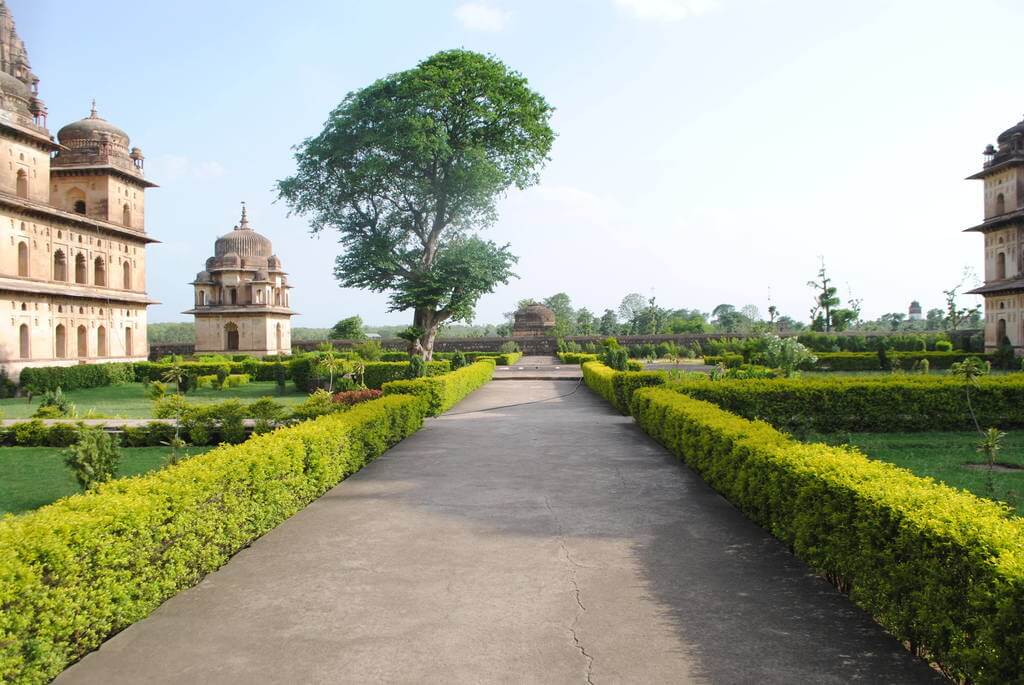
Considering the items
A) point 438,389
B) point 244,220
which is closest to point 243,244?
point 244,220

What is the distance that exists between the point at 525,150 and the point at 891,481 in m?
28.0

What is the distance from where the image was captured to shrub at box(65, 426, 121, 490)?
7973 mm

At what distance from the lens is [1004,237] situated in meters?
37.6

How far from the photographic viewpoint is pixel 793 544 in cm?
563

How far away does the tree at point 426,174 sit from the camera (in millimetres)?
28484

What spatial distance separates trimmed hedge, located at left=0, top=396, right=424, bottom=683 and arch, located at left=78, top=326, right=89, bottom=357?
2944 cm

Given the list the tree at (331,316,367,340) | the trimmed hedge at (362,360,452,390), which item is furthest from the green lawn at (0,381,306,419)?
the tree at (331,316,367,340)

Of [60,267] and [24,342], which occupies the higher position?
[60,267]

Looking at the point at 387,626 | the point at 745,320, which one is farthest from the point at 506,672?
the point at 745,320

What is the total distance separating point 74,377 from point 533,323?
107ft

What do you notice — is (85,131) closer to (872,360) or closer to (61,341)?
(61,341)

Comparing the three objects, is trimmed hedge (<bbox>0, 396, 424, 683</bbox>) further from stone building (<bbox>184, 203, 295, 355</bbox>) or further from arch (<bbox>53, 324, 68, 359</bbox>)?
stone building (<bbox>184, 203, 295, 355</bbox>)

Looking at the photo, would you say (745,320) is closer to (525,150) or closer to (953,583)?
(525,150)

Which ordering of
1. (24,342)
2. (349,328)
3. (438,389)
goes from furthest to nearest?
(349,328) < (24,342) < (438,389)
